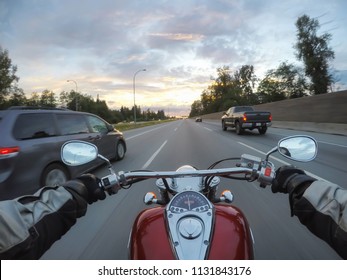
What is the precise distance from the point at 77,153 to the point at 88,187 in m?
0.46

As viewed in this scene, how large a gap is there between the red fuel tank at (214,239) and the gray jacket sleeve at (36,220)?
0.42m

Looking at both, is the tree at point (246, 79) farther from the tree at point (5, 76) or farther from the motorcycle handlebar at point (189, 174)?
the motorcycle handlebar at point (189, 174)

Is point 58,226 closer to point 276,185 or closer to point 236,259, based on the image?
point 236,259

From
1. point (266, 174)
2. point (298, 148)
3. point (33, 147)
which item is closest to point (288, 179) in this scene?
point (266, 174)

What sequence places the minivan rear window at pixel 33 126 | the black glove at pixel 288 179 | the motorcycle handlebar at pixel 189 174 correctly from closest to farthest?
the black glove at pixel 288 179 < the motorcycle handlebar at pixel 189 174 < the minivan rear window at pixel 33 126

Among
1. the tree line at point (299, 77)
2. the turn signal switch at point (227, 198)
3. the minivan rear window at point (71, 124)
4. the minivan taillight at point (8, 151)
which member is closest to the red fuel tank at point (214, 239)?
the turn signal switch at point (227, 198)

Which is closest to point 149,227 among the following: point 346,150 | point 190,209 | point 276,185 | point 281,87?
point 190,209

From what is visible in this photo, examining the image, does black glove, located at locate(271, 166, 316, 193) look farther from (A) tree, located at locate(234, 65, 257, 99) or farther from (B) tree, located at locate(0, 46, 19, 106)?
(A) tree, located at locate(234, 65, 257, 99)

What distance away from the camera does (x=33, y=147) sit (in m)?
5.81

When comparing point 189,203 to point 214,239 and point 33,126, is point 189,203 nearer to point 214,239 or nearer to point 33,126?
point 214,239

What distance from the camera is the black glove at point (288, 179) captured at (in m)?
1.97

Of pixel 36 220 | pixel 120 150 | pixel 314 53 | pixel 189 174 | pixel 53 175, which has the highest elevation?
pixel 314 53

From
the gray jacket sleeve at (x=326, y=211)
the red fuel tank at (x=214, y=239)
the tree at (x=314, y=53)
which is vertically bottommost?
the red fuel tank at (x=214, y=239)

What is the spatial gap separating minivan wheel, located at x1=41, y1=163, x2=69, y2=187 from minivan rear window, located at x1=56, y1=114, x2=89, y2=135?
3.04 feet
